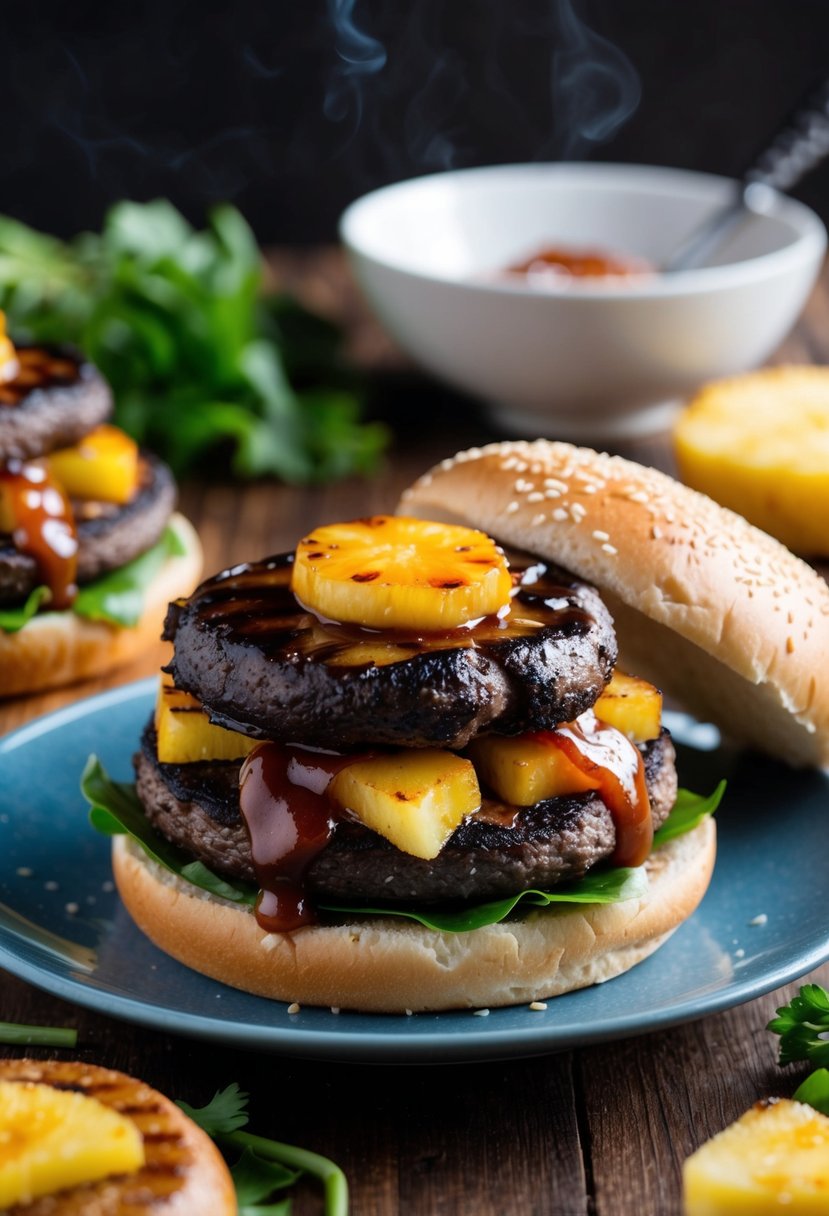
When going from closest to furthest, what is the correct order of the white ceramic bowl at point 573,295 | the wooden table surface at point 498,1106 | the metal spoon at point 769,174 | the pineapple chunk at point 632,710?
the wooden table surface at point 498,1106, the pineapple chunk at point 632,710, the white ceramic bowl at point 573,295, the metal spoon at point 769,174

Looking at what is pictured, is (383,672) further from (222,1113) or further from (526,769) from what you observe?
(222,1113)

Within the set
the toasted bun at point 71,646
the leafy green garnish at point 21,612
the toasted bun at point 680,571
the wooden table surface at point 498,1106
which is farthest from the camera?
the toasted bun at point 71,646

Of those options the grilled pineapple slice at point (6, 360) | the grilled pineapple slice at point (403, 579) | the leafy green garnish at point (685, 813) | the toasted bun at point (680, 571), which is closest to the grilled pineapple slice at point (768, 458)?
the toasted bun at point (680, 571)

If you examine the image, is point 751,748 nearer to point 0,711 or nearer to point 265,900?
point 265,900

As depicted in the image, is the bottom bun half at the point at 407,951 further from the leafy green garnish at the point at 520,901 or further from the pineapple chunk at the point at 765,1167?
the pineapple chunk at the point at 765,1167

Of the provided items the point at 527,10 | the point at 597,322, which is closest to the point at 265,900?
the point at 597,322

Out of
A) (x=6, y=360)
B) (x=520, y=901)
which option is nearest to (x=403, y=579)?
(x=520, y=901)

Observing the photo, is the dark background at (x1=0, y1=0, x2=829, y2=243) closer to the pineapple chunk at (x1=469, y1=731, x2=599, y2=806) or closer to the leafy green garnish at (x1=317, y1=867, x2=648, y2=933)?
the pineapple chunk at (x1=469, y1=731, x2=599, y2=806)
